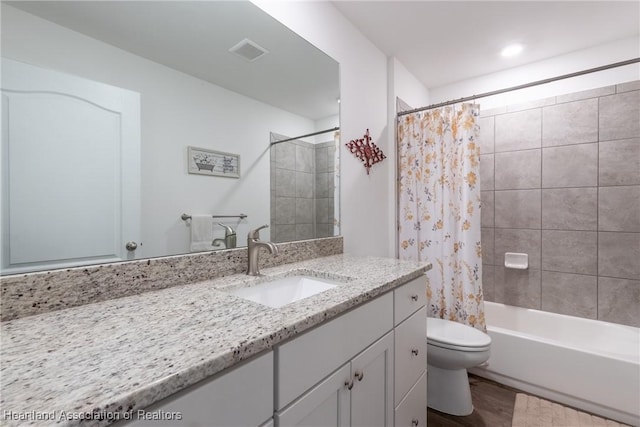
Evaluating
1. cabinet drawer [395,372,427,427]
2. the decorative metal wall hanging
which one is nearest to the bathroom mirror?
the decorative metal wall hanging

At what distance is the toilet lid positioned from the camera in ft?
5.41

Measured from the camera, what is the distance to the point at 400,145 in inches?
92.1

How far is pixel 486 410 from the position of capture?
1.77 meters

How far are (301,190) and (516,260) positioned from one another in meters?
2.08

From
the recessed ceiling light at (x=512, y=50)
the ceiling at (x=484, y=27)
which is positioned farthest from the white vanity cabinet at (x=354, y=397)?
the recessed ceiling light at (x=512, y=50)

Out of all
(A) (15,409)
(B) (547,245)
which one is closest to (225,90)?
(A) (15,409)

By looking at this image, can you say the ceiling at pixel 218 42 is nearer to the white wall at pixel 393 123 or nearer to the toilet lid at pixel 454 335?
the white wall at pixel 393 123

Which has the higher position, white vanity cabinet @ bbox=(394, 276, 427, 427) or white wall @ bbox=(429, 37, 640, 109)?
white wall @ bbox=(429, 37, 640, 109)

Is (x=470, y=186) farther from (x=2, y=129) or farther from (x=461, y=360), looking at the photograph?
(x=2, y=129)

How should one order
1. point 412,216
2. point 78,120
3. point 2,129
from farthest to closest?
point 412,216
point 78,120
point 2,129

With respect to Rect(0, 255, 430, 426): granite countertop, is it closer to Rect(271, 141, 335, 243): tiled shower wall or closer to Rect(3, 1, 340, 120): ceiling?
Rect(271, 141, 335, 243): tiled shower wall

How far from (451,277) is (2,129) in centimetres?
230

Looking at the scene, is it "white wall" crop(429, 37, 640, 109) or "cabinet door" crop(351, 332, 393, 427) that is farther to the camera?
"white wall" crop(429, 37, 640, 109)

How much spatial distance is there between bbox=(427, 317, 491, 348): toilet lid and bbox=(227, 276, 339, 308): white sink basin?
92cm
